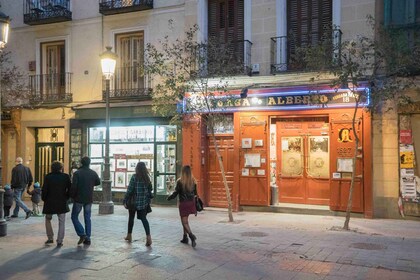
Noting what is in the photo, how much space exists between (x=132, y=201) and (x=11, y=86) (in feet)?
33.2

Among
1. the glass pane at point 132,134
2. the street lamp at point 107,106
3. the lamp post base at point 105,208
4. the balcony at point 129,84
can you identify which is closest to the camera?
the street lamp at point 107,106

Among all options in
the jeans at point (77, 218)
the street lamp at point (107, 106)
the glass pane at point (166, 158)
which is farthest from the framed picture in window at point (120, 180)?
the jeans at point (77, 218)

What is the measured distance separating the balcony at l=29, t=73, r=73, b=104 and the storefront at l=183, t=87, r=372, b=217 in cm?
537

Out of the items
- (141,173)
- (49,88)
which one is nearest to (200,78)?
(141,173)

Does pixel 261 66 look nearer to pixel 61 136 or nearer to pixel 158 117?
pixel 158 117

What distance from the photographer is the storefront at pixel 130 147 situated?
616 inches

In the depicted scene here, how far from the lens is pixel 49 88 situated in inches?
693

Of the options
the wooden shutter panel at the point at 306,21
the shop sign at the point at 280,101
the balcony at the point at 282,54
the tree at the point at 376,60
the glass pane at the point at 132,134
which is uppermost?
the wooden shutter panel at the point at 306,21

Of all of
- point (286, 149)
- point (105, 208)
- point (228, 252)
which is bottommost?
point (228, 252)

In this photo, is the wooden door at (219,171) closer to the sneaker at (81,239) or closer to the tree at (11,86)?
the sneaker at (81,239)

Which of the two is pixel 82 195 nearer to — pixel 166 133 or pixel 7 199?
pixel 7 199

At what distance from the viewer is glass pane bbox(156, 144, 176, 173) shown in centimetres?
1560

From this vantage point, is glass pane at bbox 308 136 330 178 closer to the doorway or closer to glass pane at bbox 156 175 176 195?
the doorway

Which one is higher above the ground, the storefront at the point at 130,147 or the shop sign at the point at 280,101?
the shop sign at the point at 280,101
